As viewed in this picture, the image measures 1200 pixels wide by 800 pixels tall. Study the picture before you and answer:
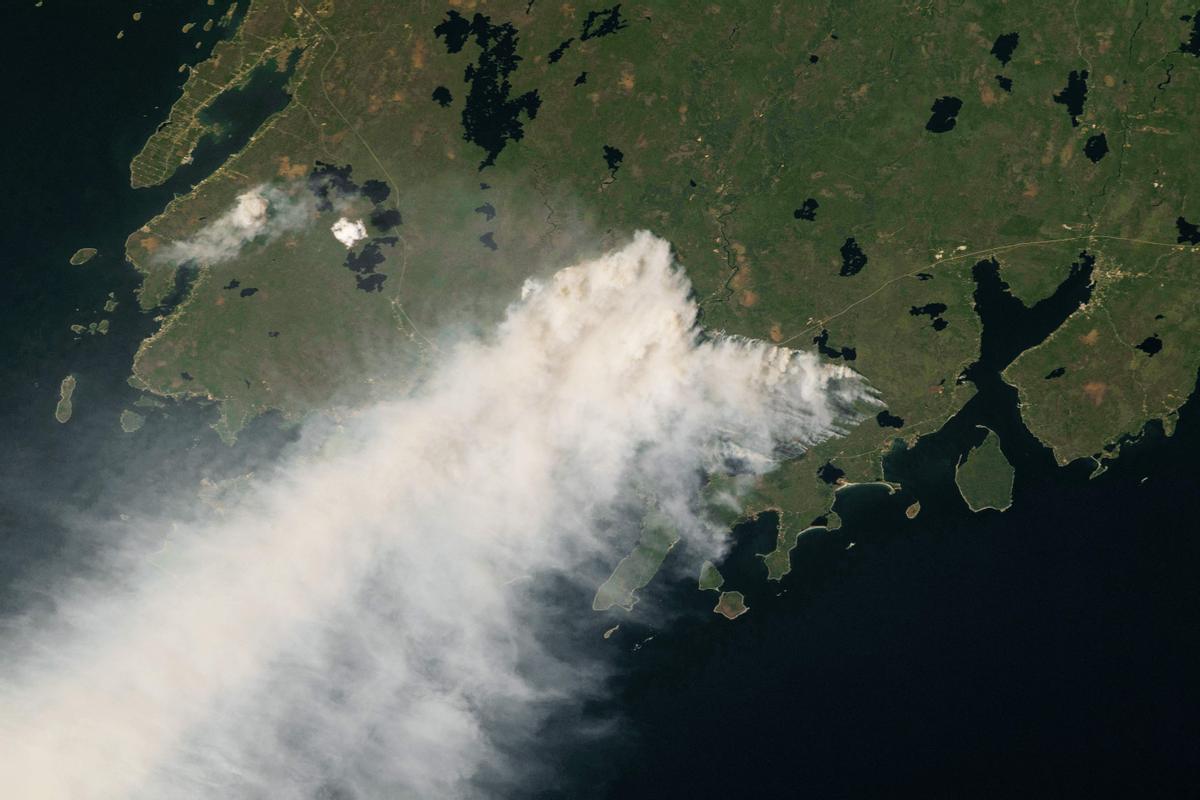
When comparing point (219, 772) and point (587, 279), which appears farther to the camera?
point (219, 772)

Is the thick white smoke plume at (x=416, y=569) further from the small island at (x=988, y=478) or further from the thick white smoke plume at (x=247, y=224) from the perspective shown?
the thick white smoke plume at (x=247, y=224)

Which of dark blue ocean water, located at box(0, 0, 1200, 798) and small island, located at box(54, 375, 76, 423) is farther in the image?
small island, located at box(54, 375, 76, 423)

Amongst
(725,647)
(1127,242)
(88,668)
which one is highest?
(1127,242)

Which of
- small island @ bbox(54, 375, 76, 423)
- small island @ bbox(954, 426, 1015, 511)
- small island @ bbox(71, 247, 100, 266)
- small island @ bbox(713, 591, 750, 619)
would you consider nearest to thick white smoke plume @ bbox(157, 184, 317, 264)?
small island @ bbox(71, 247, 100, 266)

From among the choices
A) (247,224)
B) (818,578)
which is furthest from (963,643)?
(247,224)

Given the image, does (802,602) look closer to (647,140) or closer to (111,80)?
(647,140)

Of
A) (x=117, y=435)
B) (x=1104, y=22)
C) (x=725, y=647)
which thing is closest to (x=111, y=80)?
(x=117, y=435)

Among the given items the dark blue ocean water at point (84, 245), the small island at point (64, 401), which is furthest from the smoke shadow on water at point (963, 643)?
the small island at point (64, 401)

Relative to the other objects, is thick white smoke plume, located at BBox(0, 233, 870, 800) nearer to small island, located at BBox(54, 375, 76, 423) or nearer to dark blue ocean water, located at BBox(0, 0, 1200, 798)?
dark blue ocean water, located at BBox(0, 0, 1200, 798)
